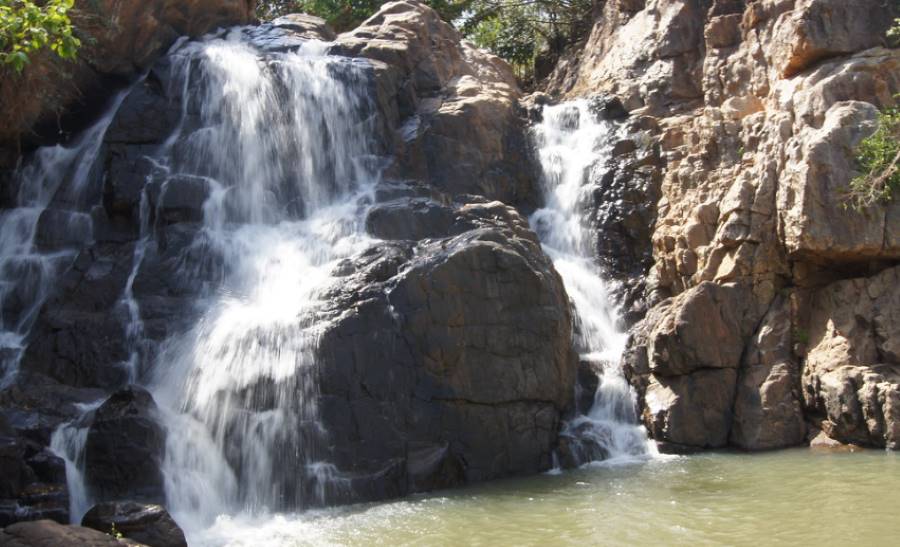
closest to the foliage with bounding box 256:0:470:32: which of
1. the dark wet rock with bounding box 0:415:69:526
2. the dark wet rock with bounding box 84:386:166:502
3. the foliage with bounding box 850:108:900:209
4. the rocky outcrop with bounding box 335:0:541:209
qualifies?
the rocky outcrop with bounding box 335:0:541:209

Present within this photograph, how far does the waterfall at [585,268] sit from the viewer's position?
1388 cm

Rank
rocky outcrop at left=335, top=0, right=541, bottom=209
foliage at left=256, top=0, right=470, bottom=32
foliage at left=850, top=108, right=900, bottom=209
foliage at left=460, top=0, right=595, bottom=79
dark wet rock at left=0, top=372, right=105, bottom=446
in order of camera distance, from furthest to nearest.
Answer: foliage at left=256, top=0, right=470, bottom=32
foliage at left=460, top=0, right=595, bottom=79
rocky outcrop at left=335, top=0, right=541, bottom=209
foliage at left=850, top=108, right=900, bottom=209
dark wet rock at left=0, top=372, right=105, bottom=446

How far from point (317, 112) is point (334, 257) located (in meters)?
4.40

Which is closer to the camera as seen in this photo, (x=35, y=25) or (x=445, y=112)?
(x=35, y=25)

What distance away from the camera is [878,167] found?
1361 centimetres

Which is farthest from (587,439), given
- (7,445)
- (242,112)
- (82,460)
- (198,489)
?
(242,112)

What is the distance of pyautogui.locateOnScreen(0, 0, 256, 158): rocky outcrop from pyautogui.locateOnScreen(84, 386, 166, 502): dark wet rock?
22.9 ft

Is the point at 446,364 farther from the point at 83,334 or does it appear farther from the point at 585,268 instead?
the point at 83,334

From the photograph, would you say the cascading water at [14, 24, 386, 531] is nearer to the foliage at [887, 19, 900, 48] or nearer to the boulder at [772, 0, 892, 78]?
the boulder at [772, 0, 892, 78]

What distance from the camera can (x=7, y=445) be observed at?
9.80 m

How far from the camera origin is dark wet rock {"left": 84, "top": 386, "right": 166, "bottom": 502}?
10.8 m

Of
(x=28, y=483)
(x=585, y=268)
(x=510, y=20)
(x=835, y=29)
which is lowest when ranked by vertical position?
(x=28, y=483)

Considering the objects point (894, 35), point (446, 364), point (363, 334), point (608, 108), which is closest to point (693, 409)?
point (446, 364)

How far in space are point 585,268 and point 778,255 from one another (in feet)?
12.7
